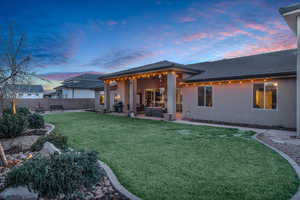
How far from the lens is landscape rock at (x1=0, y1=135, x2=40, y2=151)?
546cm

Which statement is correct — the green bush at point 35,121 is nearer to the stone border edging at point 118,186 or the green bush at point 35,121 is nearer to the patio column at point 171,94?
the stone border edging at point 118,186

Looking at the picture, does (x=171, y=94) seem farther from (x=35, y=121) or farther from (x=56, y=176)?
(x=56, y=176)

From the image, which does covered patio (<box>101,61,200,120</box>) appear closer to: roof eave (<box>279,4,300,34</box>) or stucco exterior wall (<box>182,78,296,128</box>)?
stucco exterior wall (<box>182,78,296,128</box>)

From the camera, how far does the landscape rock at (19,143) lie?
215 inches

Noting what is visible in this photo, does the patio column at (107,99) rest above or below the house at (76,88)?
below

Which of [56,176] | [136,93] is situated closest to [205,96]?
[136,93]

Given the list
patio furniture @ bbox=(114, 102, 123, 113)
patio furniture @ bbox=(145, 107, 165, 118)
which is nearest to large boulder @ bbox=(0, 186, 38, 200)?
patio furniture @ bbox=(145, 107, 165, 118)

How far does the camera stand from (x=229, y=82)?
1048 centimetres

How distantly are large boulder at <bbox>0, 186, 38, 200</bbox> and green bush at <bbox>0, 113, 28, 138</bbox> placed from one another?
488 centimetres

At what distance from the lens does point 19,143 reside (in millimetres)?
5801

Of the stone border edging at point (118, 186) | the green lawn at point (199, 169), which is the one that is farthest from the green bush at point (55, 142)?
the stone border edging at point (118, 186)

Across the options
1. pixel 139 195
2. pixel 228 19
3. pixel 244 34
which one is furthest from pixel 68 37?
pixel 139 195

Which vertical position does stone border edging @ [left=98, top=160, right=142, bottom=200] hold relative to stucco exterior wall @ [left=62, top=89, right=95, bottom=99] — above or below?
below

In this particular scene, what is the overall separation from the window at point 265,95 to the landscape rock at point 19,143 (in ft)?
35.1
